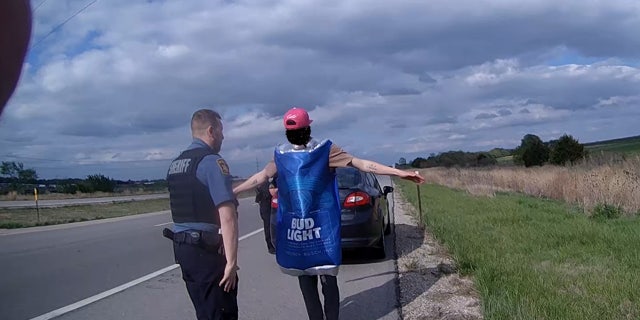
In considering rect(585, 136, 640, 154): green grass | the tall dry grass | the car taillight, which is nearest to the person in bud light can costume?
the car taillight

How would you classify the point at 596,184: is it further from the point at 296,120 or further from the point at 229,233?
the point at 229,233

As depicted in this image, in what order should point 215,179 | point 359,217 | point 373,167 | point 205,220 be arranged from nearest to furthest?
point 215,179, point 205,220, point 373,167, point 359,217

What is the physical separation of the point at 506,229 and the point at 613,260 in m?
3.87

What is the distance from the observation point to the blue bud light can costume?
16.0ft

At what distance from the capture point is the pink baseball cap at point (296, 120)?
4.90 meters

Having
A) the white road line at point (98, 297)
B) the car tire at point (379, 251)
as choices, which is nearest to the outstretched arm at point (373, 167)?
the white road line at point (98, 297)

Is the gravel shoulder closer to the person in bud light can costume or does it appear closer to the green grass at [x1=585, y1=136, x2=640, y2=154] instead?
the person in bud light can costume

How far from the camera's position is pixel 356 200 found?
9.28 metres

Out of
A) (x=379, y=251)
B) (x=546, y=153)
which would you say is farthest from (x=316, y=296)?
(x=546, y=153)

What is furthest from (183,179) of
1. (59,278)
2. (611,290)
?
(59,278)

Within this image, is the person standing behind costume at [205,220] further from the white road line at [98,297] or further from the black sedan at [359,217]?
the black sedan at [359,217]

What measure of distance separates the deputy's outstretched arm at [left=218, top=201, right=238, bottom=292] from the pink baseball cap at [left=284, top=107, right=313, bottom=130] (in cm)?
109

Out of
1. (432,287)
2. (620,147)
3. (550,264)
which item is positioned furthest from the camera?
(620,147)

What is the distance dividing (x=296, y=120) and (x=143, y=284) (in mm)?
4562
